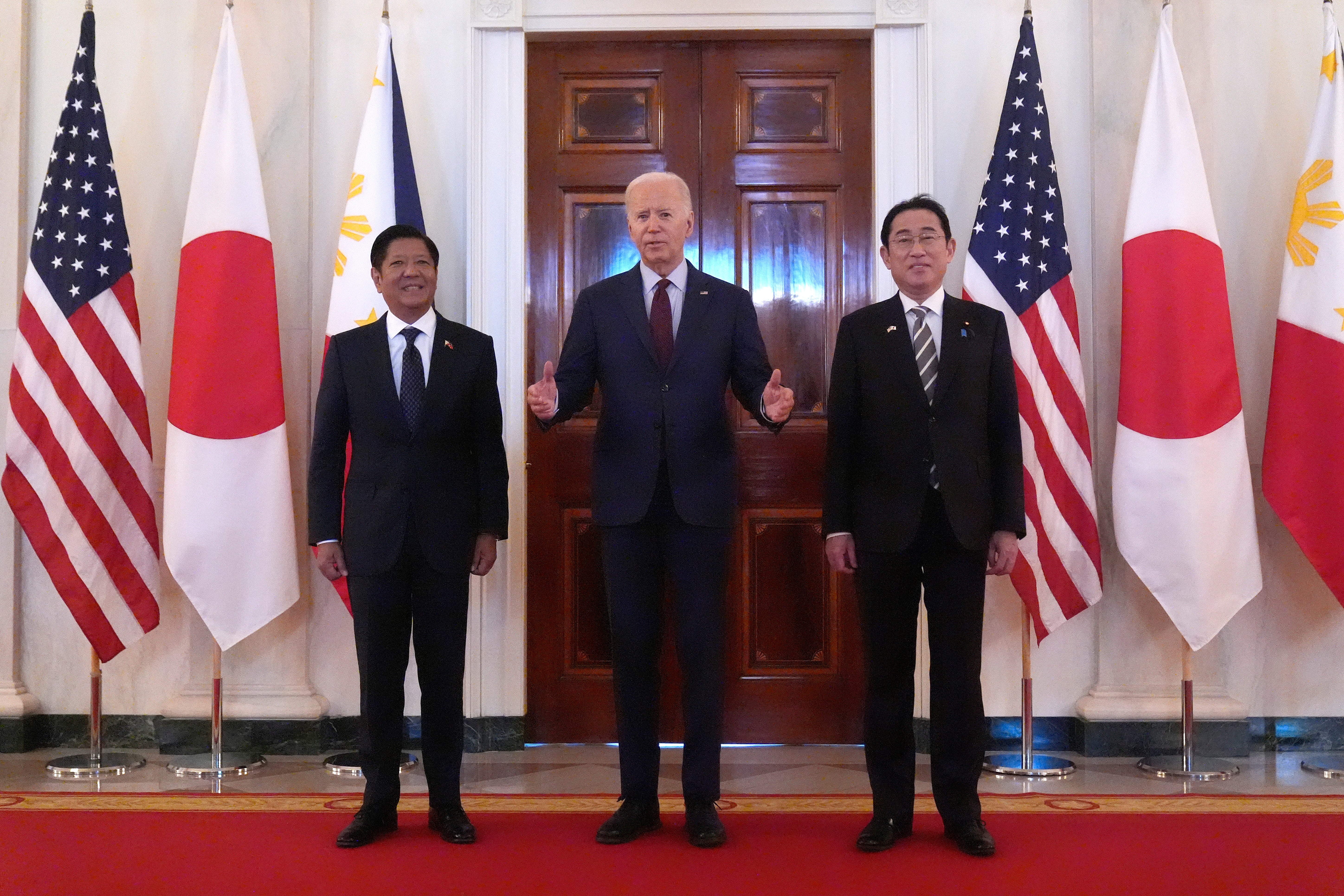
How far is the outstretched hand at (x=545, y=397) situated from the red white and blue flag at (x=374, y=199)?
4.99 feet

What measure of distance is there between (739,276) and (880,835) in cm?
251

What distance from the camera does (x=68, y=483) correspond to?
421 cm

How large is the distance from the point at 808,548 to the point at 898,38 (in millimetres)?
2116

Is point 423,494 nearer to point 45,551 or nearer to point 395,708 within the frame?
point 395,708

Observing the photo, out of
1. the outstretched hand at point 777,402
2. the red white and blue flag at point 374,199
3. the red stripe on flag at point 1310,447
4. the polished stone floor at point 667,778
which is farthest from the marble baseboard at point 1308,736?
the red white and blue flag at point 374,199

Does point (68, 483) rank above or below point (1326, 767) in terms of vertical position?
above

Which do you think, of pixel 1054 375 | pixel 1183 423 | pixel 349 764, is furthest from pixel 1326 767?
pixel 349 764

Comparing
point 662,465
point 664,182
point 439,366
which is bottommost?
point 662,465

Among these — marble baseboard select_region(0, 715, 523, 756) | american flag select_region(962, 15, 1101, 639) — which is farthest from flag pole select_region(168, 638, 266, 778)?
american flag select_region(962, 15, 1101, 639)

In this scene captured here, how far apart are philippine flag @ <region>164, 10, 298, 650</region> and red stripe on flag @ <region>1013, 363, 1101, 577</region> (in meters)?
2.81

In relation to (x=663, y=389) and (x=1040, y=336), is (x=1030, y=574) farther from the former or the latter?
(x=663, y=389)

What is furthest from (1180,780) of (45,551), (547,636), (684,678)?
(45,551)

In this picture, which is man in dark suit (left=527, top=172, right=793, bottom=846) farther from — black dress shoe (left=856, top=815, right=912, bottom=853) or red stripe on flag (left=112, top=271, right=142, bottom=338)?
red stripe on flag (left=112, top=271, right=142, bottom=338)

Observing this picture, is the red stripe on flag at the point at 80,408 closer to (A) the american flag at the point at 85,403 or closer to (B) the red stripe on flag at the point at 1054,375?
(A) the american flag at the point at 85,403
